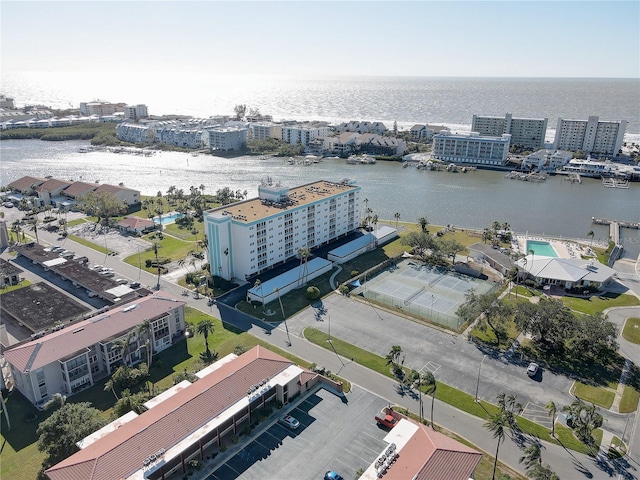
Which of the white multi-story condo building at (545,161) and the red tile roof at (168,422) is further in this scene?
the white multi-story condo building at (545,161)

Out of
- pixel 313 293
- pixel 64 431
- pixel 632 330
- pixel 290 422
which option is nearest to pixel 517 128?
pixel 632 330

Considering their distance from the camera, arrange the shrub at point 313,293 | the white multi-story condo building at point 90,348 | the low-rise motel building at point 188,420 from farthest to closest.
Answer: the shrub at point 313,293, the white multi-story condo building at point 90,348, the low-rise motel building at point 188,420

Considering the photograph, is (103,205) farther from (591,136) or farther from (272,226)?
(591,136)

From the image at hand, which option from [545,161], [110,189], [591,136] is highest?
[591,136]

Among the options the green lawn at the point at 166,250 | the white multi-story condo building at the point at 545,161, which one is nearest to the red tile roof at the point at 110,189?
the green lawn at the point at 166,250

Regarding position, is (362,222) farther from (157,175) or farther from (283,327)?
(157,175)

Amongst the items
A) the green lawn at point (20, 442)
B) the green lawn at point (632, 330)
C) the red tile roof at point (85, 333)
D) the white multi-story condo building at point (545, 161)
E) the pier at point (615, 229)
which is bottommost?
the green lawn at point (20, 442)

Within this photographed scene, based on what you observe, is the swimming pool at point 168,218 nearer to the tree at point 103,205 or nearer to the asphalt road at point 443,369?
the tree at point 103,205
